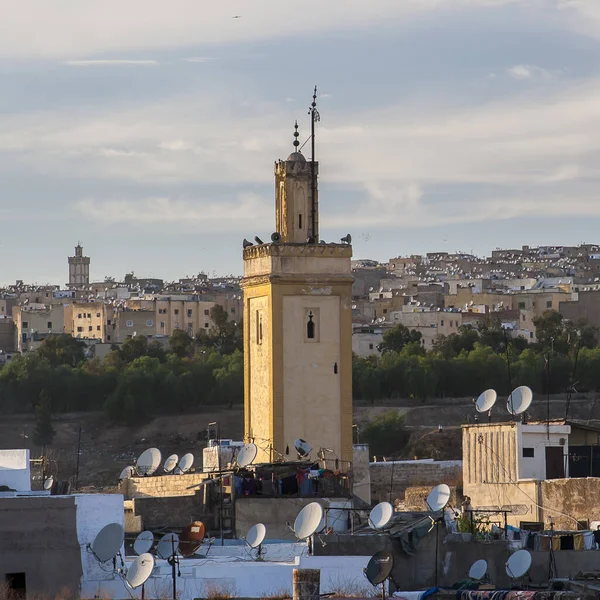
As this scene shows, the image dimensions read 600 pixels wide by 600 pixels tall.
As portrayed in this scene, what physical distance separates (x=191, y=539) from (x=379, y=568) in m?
4.53

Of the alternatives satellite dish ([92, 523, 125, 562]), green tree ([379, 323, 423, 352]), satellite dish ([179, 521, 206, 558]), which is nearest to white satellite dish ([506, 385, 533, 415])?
satellite dish ([179, 521, 206, 558])

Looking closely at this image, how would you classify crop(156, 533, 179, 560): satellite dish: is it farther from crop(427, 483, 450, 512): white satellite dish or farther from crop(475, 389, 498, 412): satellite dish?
crop(475, 389, 498, 412): satellite dish

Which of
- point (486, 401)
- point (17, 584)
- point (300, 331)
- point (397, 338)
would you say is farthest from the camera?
point (397, 338)

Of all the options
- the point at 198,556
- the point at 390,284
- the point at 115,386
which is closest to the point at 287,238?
the point at 198,556

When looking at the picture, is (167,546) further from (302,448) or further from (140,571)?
(302,448)

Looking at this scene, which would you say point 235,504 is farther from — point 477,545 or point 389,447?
point 389,447

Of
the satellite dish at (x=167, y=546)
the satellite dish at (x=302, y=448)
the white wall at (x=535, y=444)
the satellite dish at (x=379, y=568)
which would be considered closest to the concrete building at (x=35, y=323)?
the satellite dish at (x=302, y=448)

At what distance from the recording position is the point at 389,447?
7569cm

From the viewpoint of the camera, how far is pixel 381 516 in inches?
1045

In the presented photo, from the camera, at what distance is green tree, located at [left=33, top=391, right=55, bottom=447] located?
8112 centimetres

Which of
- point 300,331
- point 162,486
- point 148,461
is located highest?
point 300,331

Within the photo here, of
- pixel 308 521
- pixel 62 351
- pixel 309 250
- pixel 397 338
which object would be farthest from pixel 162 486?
pixel 397 338

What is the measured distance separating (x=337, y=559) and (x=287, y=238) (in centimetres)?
1362

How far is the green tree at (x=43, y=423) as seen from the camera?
81.1 metres
